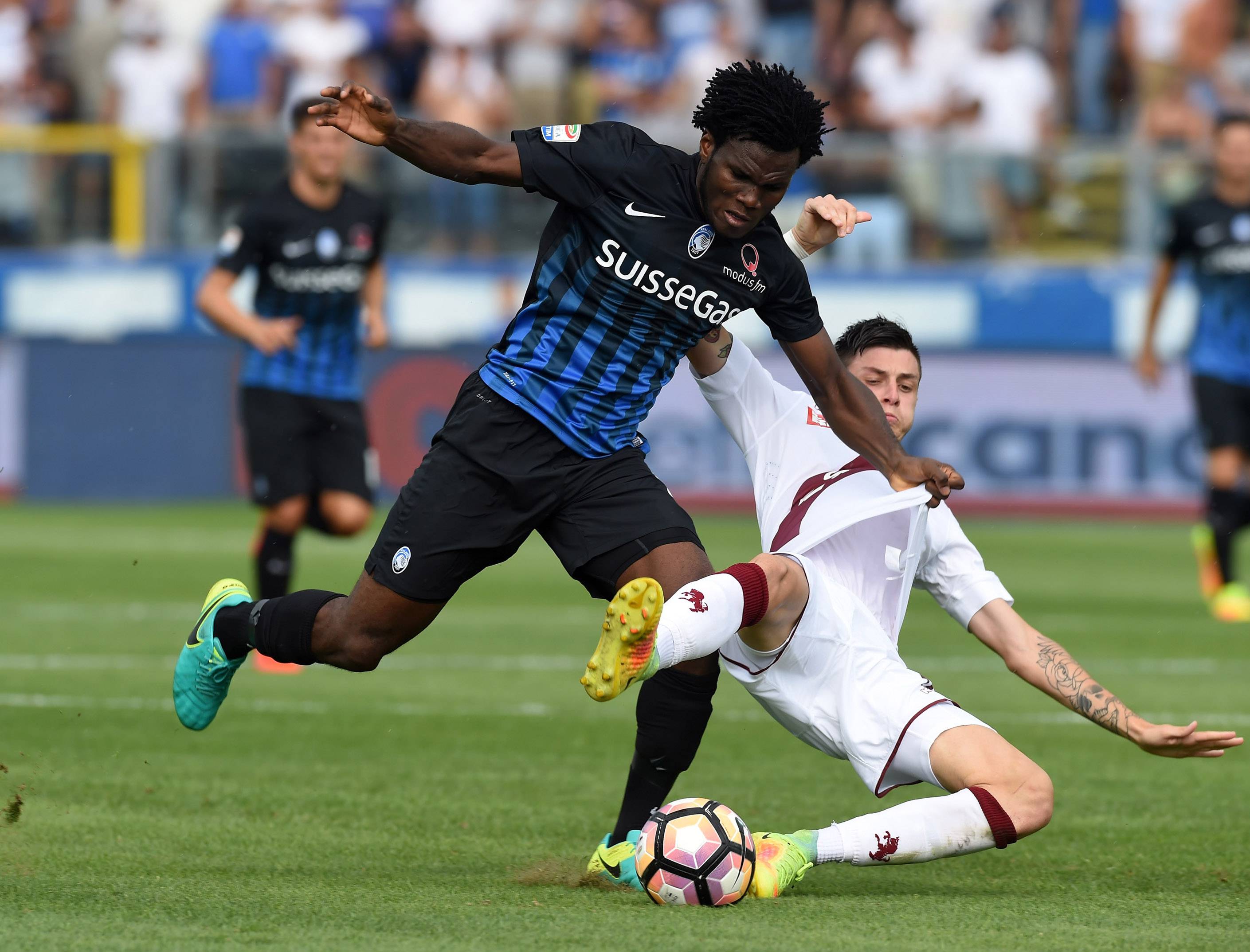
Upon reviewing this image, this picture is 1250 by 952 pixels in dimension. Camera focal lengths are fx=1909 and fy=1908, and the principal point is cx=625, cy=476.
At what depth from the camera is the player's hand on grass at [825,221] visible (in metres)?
5.12

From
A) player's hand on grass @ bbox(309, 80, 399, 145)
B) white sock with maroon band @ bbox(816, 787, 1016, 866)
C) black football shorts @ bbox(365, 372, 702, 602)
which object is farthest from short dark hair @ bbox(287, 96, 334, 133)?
white sock with maroon band @ bbox(816, 787, 1016, 866)

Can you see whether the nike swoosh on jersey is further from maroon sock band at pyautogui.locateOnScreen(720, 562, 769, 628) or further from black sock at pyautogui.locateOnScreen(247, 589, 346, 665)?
black sock at pyautogui.locateOnScreen(247, 589, 346, 665)

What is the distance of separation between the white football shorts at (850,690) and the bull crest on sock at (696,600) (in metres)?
0.40

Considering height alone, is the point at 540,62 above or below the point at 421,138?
above

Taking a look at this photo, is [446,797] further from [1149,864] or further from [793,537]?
[1149,864]

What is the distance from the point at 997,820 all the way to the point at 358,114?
2.29m

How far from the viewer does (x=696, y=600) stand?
179 inches

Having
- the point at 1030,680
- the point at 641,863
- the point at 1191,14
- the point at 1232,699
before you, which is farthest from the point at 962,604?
the point at 1191,14

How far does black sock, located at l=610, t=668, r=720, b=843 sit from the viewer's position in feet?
16.3

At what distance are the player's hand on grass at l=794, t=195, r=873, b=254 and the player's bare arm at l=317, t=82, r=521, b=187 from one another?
884mm

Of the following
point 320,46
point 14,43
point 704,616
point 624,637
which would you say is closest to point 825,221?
point 704,616

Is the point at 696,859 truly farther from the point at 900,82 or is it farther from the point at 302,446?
the point at 900,82

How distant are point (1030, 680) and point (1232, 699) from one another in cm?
341

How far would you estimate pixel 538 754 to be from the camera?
22.2 ft
